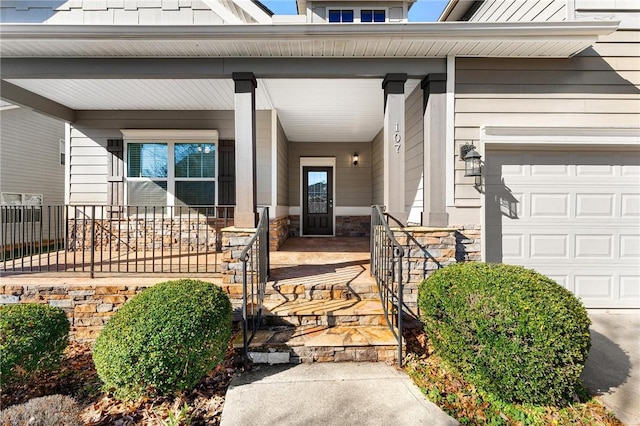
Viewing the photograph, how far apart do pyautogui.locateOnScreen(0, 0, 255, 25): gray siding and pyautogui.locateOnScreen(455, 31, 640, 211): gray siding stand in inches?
161

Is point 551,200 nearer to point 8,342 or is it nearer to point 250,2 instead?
point 250,2

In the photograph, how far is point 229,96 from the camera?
5.03 metres

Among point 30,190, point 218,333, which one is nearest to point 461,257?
point 218,333

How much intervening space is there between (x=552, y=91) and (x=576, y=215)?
1.66m

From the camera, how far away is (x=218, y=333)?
2391 mm

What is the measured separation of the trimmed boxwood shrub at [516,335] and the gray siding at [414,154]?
1.81m

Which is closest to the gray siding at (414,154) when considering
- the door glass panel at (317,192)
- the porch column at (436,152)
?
the porch column at (436,152)

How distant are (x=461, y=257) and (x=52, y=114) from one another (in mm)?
7293

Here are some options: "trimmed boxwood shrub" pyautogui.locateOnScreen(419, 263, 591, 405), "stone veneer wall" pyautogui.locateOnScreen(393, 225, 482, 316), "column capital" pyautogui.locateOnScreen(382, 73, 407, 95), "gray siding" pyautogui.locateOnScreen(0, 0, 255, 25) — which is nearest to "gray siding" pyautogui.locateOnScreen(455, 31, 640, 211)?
"stone veneer wall" pyautogui.locateOnScreen(393, 225, 482, 316)

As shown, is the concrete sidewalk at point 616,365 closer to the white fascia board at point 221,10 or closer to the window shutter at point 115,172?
the white fascia board at point 221,10

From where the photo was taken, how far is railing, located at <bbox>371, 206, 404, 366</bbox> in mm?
2760

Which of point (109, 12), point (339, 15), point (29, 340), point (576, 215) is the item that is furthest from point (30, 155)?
point (576, 215)

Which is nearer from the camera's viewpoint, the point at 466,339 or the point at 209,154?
the point at 466,339

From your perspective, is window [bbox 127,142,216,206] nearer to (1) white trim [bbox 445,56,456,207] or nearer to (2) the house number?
(2) the house number
